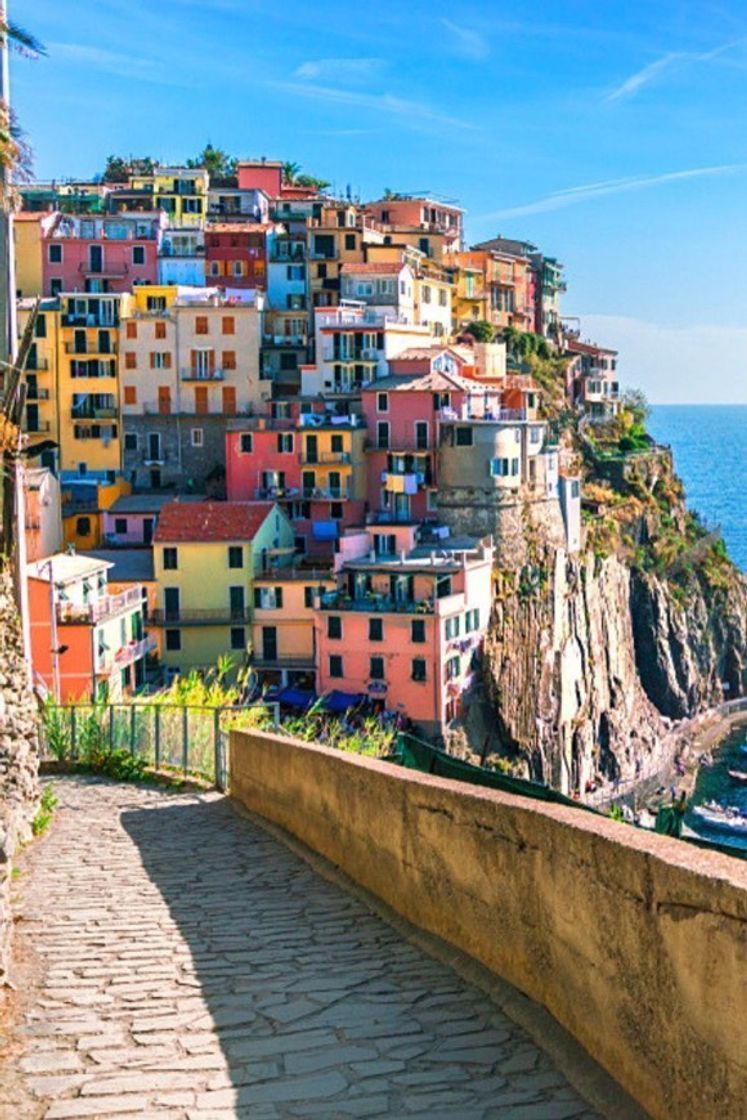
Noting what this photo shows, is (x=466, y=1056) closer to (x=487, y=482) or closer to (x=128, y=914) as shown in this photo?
(x=128, y=914)

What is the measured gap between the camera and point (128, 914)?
11.1 m

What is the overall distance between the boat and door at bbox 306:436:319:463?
2114 cm

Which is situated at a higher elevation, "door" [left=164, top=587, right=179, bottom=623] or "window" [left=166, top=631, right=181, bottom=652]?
"door" [left=164, top=587, right=179, bottom=623]

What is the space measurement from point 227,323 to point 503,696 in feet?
77.4

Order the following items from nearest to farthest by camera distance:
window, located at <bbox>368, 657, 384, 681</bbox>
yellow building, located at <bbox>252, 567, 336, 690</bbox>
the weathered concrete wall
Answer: the weathered concrete wall → window, located at <bbox>368, 657, 384, 681</bbox> → yellow building, located at <bbox>252, 567, 336, 690</bbox>

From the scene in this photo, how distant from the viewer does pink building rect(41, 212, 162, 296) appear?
77938mm

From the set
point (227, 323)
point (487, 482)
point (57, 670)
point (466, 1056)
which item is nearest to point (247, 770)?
point (466, 1056)

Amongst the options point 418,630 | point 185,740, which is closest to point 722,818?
point 418,630

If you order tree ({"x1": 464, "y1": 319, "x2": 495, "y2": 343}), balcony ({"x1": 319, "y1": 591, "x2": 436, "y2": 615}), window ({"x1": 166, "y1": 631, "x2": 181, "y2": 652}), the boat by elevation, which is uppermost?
tree ({"x1": 464, "y1": 319, "x2": 495, "y2": 343})

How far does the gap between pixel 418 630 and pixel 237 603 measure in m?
7.65

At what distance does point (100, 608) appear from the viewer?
50469 millimetres

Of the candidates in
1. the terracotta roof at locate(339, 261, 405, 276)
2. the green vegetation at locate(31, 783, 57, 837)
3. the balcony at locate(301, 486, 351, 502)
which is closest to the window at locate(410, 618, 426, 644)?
the balcony at locate(301, 486, 351, 502)

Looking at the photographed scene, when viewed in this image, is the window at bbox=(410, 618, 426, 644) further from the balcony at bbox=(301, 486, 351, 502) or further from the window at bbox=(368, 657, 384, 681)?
the balcony at bbox=(301, 486, 351, 502)

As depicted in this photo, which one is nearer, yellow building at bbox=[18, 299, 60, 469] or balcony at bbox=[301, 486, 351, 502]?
balcony at bbox=[301, 486, 351, 502]
